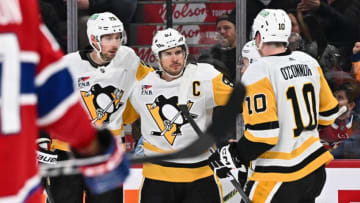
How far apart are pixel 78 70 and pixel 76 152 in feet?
9.01

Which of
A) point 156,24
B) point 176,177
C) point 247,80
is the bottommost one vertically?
point 176,177

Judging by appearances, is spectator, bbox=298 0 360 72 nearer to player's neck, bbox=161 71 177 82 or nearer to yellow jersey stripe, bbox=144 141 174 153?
player's neck, bbox=161 71 177 82

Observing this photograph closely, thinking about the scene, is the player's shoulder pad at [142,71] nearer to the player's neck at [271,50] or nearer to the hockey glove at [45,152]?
the hockey glove at [45,152]

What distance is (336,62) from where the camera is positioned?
474 cm

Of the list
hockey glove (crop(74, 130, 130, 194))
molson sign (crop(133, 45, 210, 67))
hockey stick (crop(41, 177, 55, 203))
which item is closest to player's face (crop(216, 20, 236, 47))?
molson sign (crop(133, 45, 210, 67))

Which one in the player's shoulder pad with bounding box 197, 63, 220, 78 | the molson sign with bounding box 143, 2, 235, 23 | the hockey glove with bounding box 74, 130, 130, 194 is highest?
the molson sign with bounding box 143, 2, 235, 23

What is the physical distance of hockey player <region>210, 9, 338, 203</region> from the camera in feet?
11.6

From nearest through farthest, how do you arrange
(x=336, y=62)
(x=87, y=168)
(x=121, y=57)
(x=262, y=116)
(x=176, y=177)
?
1. (x=87, y=168)
2. (x=262, y=116)
3. (x=176, y=177)
4. (x=121, y=57)
5. (x=336, y=62)

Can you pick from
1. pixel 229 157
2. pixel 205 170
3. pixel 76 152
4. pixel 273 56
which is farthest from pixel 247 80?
pixel 76 152

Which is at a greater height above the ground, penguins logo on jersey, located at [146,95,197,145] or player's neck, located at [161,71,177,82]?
player's neck, located at [161,71,177,82]

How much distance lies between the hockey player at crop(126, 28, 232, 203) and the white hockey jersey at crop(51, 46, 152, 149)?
0.19 meters

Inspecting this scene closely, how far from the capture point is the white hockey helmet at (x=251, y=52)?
420 cm

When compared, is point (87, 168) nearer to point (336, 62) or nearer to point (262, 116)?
point (262, 116)

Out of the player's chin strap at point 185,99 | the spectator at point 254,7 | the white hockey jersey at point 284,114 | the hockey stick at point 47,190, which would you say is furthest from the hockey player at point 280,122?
the hockey stick at point 47,190
